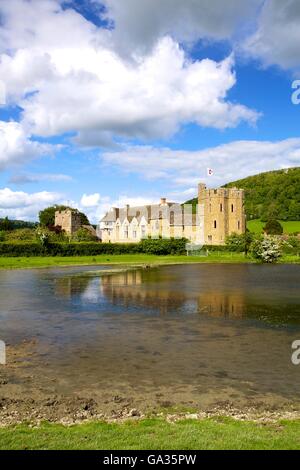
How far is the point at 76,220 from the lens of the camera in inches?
4911

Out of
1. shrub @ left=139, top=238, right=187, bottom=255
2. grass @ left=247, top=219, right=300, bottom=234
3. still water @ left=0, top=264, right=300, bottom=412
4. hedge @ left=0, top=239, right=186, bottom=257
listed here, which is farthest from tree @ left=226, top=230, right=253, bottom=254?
still water @ left=0, top=264, right=300, bottom=412

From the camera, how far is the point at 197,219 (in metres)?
101

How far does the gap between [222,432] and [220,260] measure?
6099cm

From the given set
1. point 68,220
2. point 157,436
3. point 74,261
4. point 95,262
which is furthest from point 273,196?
point 157,436

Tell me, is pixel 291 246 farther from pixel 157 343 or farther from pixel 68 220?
pixel 157 343

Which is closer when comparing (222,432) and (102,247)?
(222,432)

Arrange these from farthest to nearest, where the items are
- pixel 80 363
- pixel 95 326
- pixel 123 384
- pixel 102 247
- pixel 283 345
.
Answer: pixel 102 247 < pixel 95 326 < pixel 283 345 < pixel 80 363 < pixel 123 384

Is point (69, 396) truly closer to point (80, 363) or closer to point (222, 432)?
point (80, 363)

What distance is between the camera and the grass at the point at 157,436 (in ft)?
23.6

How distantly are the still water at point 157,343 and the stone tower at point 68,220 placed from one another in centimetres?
9251

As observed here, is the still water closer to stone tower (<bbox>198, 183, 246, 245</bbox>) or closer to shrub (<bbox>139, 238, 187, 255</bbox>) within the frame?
shrub (<bbox>139, 238, 187, 255</bbox>)

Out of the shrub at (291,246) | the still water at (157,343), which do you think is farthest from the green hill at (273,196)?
the still water at (157,343)

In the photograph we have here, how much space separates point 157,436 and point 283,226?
391 ft

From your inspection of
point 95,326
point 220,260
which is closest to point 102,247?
point 220,260
